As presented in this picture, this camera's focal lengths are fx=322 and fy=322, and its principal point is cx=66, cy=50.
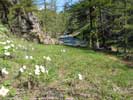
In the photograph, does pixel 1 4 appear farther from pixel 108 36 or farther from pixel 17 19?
pixel 108 36

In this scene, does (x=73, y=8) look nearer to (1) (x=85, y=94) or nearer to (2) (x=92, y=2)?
(2) (x=92, y=2)

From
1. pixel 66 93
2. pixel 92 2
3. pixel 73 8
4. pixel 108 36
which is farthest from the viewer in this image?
pixel 108 36

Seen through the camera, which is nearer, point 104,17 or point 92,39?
point 92,39

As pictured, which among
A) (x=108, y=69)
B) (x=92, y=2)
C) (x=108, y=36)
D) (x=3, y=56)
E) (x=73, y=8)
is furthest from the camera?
(x=108, y=36)

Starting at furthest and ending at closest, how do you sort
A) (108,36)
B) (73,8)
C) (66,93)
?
(108,36) → (73,8) → (66,93)

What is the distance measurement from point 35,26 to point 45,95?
2527 centimetres

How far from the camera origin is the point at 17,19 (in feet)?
110

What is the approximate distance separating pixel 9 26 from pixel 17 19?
133cm

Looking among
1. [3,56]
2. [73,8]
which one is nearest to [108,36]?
[73,8]

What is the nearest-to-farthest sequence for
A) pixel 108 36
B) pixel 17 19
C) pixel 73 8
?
pixel 73 8 < pixel 17 19 < pixel 108 36

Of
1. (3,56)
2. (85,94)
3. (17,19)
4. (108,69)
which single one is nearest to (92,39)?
(17,19)

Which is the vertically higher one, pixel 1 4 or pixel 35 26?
pixel 1 4

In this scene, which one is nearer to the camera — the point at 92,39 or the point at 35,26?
the point at 35,26

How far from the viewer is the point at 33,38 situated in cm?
3141
